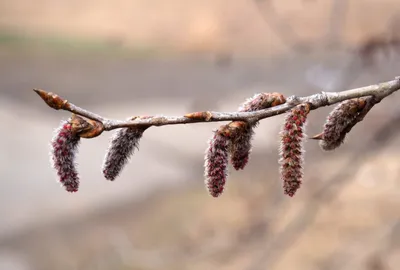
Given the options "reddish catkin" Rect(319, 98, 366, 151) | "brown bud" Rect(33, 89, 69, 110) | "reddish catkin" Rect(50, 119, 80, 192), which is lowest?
"reddish catkin" Rect(50, 119, 80, 192)

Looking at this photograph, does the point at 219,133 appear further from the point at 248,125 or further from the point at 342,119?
the point at 342,119

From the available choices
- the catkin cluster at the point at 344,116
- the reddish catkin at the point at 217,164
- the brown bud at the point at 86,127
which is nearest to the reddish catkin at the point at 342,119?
the catkin cluster at the point at 344,116

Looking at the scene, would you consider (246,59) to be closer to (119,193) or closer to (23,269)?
(119,193)

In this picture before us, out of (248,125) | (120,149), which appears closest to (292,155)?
(248,125)

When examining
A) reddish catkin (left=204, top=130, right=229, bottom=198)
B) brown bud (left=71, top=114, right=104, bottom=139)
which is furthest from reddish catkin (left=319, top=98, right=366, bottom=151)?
brown bud (left=71, top=114, right=104, bottom=139)

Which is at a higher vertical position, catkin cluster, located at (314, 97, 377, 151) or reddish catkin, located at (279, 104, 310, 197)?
catkin cluster, located at (314, 97, 377, 151)

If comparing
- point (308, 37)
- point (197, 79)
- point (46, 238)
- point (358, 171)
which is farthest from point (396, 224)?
point (46, 238)

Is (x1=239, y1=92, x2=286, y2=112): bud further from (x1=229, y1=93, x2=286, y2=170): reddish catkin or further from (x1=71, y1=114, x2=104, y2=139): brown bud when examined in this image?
(x1=71, y1=114, x2=104, y2=139): brown bud
